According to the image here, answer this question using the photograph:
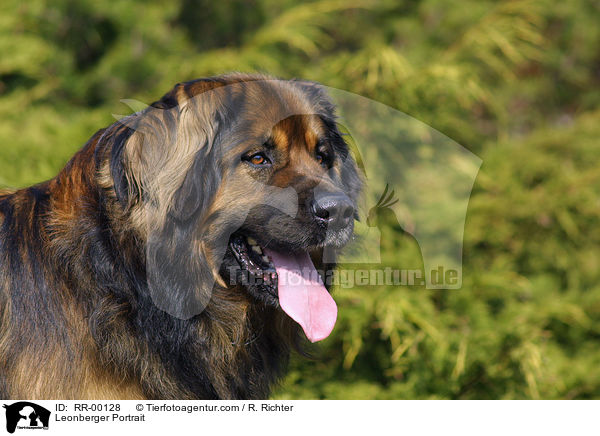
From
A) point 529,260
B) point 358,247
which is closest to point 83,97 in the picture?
point 358,247

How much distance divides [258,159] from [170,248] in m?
0.47

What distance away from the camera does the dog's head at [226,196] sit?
221 cm

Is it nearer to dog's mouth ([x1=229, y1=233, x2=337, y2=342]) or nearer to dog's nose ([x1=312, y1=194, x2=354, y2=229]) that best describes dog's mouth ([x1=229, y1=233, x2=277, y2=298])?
dog's mouth ([x1=229, y1=233, x2=337, y2=342])

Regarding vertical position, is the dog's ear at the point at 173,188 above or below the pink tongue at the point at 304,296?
above

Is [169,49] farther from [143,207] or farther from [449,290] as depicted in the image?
[143,207]

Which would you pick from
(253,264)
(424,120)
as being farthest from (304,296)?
(424,120)

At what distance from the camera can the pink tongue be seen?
2.34 meters

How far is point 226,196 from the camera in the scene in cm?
229

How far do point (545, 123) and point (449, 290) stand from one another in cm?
280
